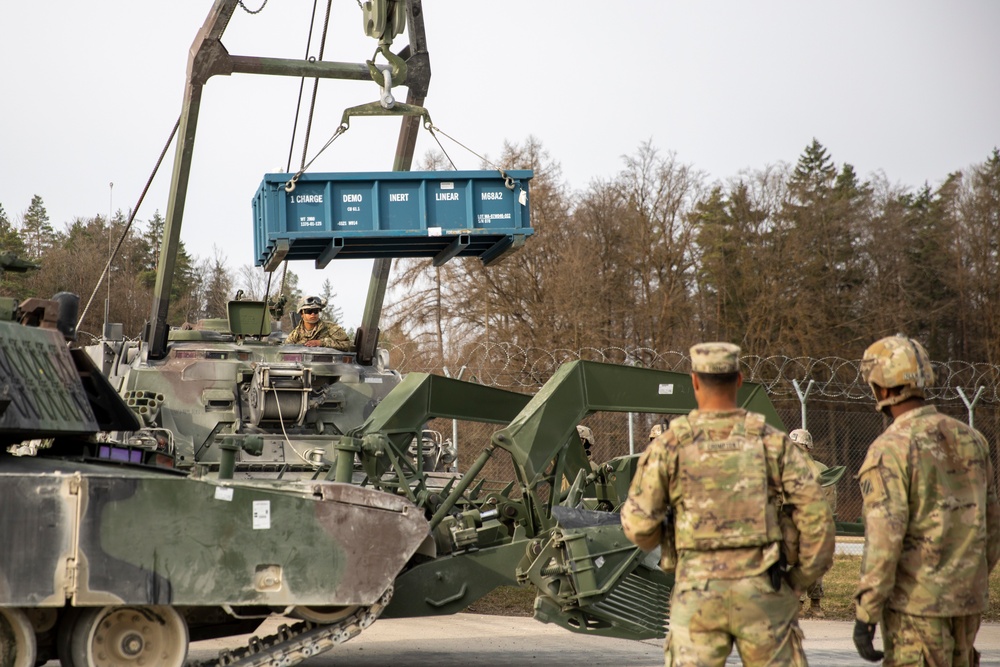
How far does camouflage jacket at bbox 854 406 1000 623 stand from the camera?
5.10 m

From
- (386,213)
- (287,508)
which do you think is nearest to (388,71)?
(386,213)

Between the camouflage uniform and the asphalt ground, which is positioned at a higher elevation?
the camouflage uniform

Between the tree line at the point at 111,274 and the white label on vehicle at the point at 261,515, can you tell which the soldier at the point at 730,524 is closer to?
the white label on vehicle at the point at 261,515

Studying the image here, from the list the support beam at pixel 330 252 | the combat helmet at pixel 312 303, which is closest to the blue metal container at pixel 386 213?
the support beam at pixel 330 252

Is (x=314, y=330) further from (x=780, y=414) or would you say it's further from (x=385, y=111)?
(x=780, y=414)

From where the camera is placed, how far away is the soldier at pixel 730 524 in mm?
4910

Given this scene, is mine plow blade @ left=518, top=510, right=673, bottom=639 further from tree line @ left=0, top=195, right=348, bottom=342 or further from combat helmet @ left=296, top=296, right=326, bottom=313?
tree line @ left=0, top=195, right=348, bottom=342

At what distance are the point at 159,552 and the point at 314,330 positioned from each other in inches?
219

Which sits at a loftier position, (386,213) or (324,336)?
(386,213)

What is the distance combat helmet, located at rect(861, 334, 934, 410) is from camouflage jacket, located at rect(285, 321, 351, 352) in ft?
24.4

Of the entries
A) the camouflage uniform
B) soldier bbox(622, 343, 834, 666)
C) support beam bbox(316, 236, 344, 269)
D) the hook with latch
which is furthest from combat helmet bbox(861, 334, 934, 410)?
the hook with latch

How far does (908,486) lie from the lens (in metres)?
5.22

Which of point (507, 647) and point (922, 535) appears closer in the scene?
point (922, 535)

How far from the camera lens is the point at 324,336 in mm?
12406
